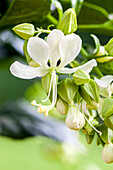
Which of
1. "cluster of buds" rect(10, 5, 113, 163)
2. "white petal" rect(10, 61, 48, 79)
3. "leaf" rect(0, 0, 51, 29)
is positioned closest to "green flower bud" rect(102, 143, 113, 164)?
"cluster of buds" rect(10, 5, 113, 163)

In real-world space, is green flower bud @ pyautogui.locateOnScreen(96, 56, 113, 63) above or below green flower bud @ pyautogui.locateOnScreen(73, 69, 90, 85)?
below

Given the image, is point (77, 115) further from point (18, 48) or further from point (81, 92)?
point (18, 48)

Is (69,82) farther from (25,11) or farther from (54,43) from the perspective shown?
(25,11)

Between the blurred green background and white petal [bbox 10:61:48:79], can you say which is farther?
the blurred green background

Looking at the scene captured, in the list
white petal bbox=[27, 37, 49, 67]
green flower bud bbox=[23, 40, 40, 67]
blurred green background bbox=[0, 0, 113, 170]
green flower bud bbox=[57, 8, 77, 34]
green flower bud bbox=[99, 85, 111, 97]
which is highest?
green flower bud bbox=[57, 8, 77, 34]

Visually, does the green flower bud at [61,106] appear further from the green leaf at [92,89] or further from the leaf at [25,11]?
the leaf at [25,11]

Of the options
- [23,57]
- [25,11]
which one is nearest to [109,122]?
[25,11]

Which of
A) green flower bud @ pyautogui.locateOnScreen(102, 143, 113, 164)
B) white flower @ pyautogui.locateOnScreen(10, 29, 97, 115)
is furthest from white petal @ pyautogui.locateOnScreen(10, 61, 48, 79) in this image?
green flower bud @ pyautogui.locateOnScreen(102, 143, 113, 164)

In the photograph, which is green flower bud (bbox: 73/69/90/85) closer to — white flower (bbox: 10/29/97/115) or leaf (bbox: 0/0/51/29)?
white flower (bbox: 10/29/97/115)
